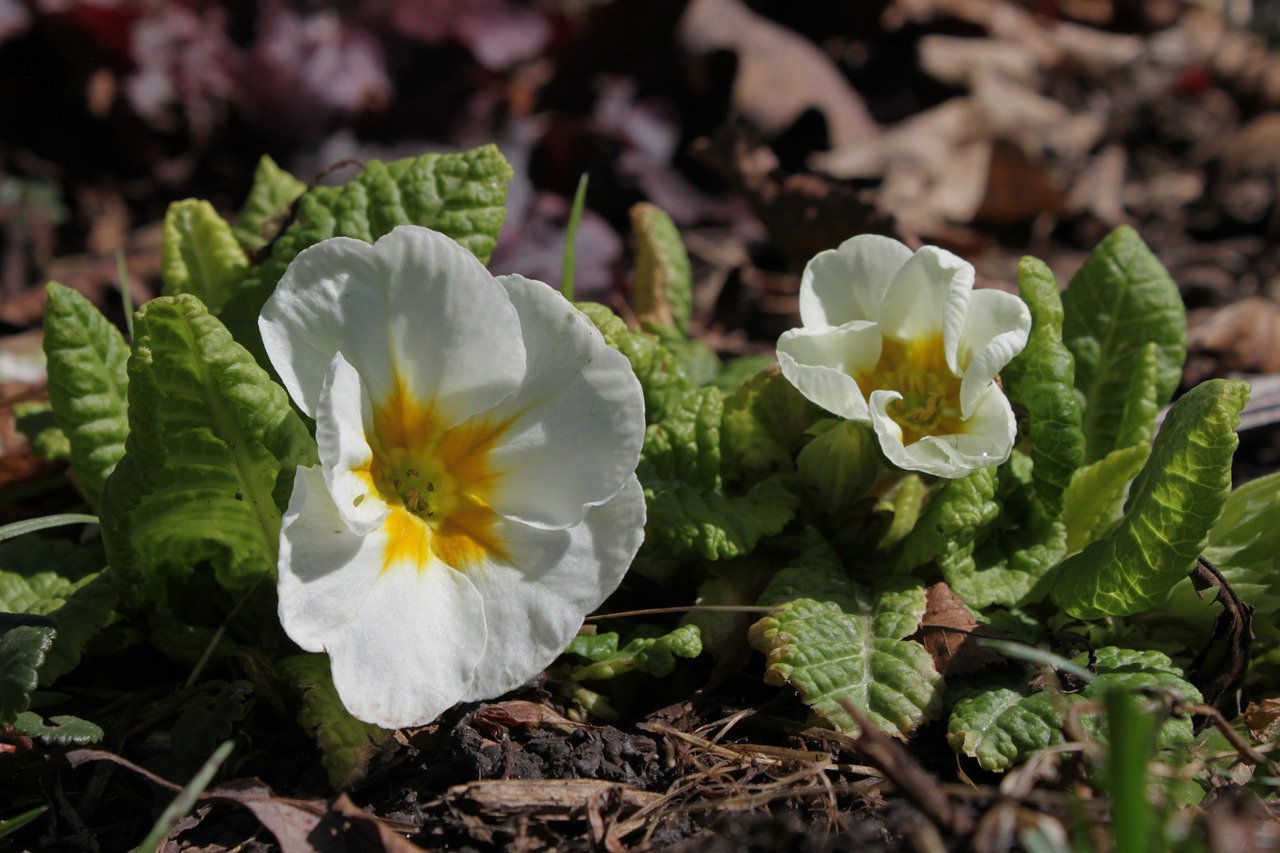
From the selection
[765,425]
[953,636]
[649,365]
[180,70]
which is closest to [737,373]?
[765,425]

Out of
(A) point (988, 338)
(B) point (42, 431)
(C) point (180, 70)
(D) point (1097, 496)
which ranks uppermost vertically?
(A) point (988, 338)

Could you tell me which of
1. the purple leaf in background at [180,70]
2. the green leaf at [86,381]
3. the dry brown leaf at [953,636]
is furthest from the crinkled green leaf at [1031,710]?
the purple leaf in background at [180,70]

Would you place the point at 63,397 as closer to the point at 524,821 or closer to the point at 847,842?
the point at 524,821

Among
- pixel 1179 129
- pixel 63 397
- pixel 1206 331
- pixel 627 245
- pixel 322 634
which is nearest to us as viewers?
pixel 322 634

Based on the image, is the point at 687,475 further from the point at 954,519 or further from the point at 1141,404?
the point at 1141,404

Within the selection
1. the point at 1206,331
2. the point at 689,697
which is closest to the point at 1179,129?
the point at 1206,331

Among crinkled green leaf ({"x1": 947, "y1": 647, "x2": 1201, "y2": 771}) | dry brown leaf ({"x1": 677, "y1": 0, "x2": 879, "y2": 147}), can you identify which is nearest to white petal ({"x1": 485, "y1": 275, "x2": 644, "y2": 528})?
crinkled green leaf ({"x1": 947, "y1": 647, "x2": 1201, "y2": 771})
